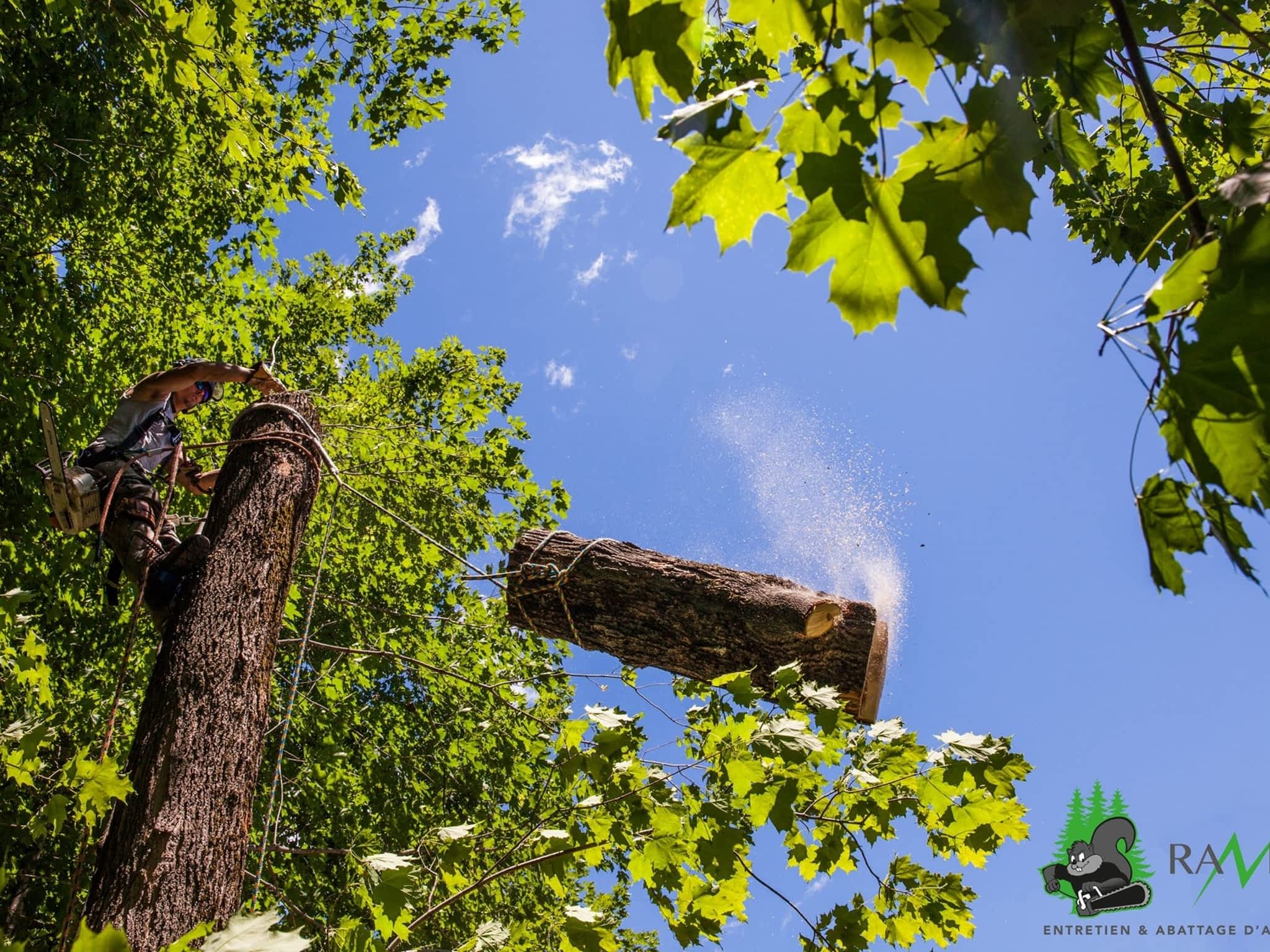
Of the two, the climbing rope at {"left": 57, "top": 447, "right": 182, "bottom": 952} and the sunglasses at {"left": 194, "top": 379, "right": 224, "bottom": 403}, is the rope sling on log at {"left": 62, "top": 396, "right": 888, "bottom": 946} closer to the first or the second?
the climbing rope at {"left": 57, "top": 447, "right": 182, "bottom": 952}

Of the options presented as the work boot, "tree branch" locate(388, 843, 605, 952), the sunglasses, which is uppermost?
the sunglasses

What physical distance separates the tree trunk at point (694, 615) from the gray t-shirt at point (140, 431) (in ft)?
6.90

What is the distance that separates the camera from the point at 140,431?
3926 mm

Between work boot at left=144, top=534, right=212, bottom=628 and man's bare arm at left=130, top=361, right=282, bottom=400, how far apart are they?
1062 millimetres

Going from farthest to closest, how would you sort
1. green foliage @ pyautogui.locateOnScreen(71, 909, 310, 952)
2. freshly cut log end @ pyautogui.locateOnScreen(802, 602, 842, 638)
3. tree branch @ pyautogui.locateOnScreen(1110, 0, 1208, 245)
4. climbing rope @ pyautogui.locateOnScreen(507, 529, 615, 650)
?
1. climbing rope @ pyautogui.locateOnScreen(507, 529, 615, 650)
2. freshly cut log end @ pyautogui.locateOnScreen(802, 602, 842, 638)
3. green foliage @ pyautogui.locateOnScreen(71, 909, 310, 952)
4. tree branch @ pyautogui.locateOnScreen(1110, 0, 1208, 245)

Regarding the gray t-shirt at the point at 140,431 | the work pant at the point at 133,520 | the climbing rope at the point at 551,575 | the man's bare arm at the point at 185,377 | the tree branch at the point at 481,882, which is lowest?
the tree branch at the point at 481,882

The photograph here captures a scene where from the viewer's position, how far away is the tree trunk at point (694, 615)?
3.24m

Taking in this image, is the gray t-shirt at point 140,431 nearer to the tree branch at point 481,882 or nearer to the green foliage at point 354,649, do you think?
the green foliage at point 354,649

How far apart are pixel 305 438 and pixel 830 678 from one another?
242 cm

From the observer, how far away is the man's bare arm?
3758 millimetres

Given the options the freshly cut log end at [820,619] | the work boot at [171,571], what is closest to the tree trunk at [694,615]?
the freshly cut log end at [820,619]

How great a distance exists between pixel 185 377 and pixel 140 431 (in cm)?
40

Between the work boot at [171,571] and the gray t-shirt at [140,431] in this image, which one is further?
the gray t-shirt at [140,431]

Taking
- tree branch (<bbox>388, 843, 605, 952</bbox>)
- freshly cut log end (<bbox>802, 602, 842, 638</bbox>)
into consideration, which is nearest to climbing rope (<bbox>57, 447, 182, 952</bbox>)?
tree branch (<bbox>388, 843, 605, 952</bbox>)
